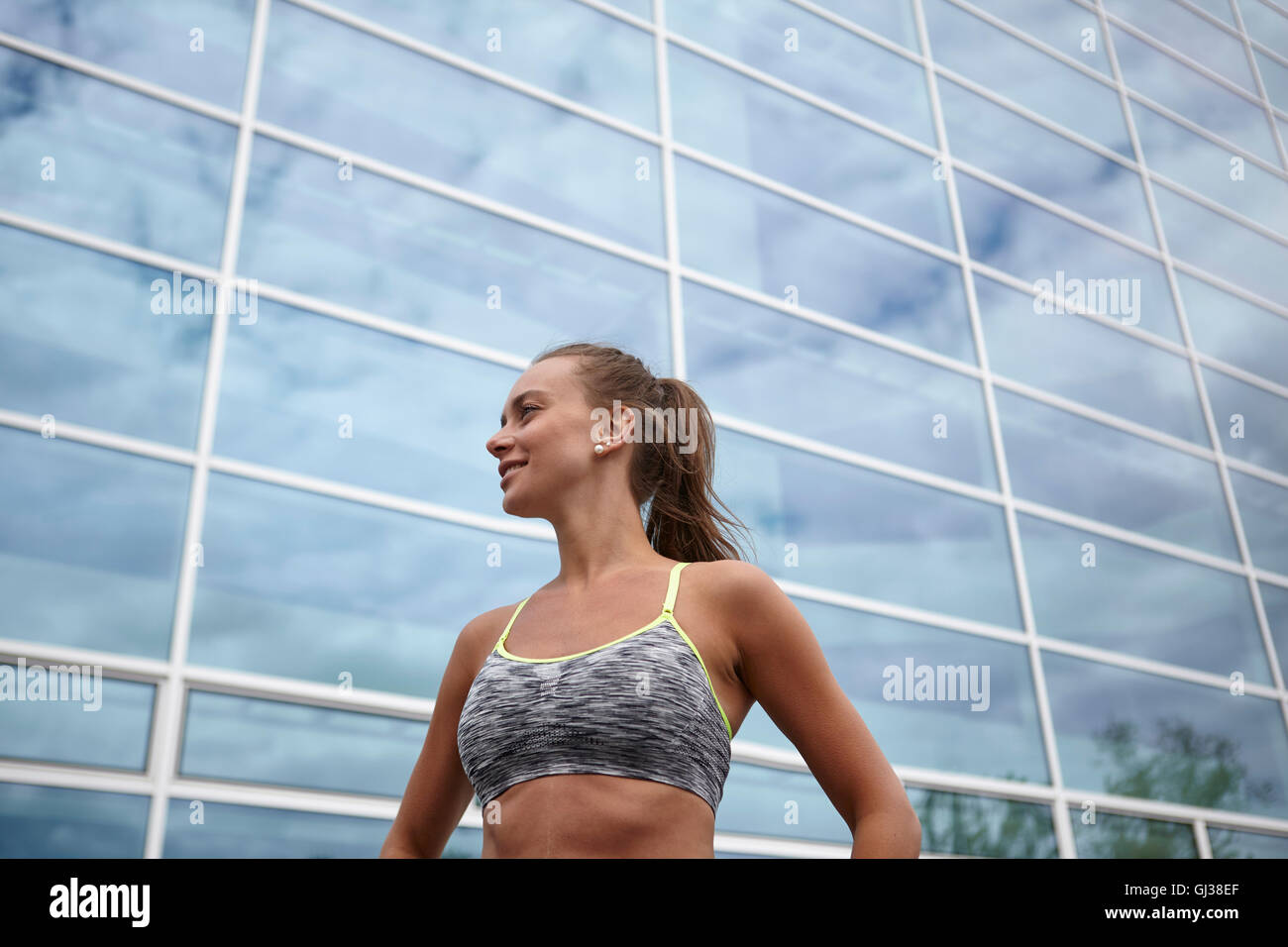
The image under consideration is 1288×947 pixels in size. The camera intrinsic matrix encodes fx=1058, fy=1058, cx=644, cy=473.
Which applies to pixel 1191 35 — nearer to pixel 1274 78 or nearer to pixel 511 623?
pixel 1274 78

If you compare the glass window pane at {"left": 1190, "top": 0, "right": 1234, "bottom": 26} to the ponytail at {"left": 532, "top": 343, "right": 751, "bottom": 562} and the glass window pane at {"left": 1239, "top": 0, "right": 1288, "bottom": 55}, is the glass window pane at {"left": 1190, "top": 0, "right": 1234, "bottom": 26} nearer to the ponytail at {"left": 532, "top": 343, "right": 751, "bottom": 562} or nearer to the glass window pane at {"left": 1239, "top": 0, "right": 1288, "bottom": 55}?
the glass window pane at {"left": 1239, "top": 0, "right": 1288, "bottom": 55}

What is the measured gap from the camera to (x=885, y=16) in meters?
9.76

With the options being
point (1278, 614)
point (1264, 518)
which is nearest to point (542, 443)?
point (1278, 614)

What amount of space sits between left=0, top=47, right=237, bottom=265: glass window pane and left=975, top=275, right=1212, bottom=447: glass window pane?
19.9ft

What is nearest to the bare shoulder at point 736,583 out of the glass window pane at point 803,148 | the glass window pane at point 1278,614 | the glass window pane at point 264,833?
the glass window pane at point 264,833

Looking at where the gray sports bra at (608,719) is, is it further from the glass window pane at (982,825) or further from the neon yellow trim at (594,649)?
the glass window pane at (982,825)

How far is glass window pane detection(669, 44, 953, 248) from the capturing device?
327 inches

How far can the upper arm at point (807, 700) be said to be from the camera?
1540 mm

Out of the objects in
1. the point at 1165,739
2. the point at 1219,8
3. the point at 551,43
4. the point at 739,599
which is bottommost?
the point at 739,599

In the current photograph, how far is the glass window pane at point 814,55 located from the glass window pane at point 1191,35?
12.0ft

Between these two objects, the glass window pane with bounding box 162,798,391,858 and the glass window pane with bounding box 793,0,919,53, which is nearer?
the glass window pane with bounding box 162,798,391,858

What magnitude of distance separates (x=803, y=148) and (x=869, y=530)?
10.9ft

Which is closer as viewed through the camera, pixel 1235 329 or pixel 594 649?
pixel 594 649

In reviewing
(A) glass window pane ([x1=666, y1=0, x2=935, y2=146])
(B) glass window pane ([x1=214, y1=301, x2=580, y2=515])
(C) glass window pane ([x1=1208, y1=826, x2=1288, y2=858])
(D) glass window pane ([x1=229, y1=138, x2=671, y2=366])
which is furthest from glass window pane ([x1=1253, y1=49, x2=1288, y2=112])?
(B) glass window pane ([x1=214, y1=301, x2=580, y2=515])
